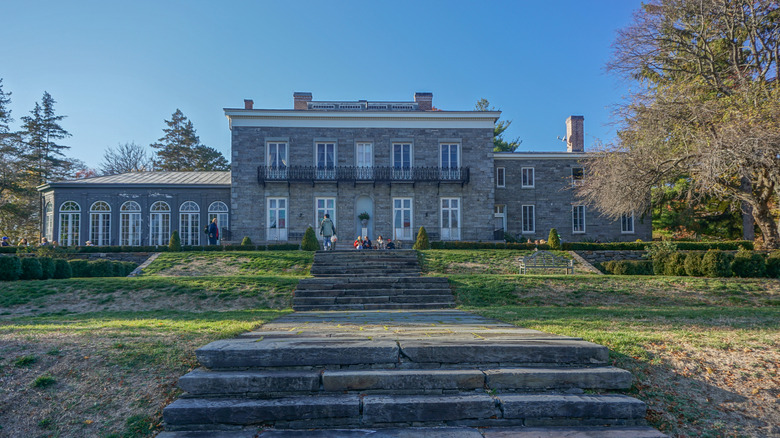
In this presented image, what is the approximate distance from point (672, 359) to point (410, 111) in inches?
857

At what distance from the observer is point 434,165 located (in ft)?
82.3

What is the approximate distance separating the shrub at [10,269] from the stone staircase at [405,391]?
10.9 m

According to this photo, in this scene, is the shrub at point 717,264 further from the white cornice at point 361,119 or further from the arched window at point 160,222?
the arched window at point 160,222

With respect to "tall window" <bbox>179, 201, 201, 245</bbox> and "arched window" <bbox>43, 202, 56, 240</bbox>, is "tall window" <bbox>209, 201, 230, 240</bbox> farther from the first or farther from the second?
"arched window" <bbox>43, 202, 56, 240</bbox>

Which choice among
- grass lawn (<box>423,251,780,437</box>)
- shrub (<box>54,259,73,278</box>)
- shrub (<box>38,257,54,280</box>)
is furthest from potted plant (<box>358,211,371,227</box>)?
shrub (<box>38,257,54,280</box>)

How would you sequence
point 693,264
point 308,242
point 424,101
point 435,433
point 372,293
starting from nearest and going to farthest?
point 435,433 → point 372,293 → point 693,264 → point 308,242 → point 424,101

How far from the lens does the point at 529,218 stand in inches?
1131

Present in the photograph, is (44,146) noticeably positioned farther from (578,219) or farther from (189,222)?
(578,219)

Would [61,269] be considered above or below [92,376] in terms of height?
above

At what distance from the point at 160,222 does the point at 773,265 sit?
91.2 ft

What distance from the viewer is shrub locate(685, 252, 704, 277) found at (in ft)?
44.6

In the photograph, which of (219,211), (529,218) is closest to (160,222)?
(219,211)

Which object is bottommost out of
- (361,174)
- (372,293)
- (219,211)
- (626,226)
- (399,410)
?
(372,293)

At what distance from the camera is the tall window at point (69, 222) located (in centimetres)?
2481
